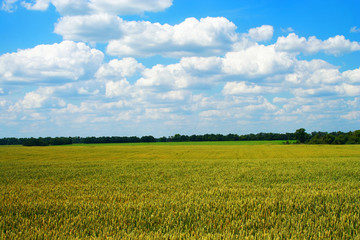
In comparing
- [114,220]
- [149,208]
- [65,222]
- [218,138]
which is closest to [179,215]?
[149,208]

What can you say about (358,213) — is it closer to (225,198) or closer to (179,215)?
(225,198)

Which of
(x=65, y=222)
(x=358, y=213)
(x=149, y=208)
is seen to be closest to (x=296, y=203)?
(x=358, y=213)

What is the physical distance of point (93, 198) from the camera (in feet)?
35.8

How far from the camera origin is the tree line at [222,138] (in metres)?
113

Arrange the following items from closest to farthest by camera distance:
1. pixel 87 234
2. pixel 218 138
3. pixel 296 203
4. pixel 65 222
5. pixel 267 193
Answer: pixel 87 234 → pixel 65 222 → pixel 296 203 → pixel 267 193 → pixel 218 138

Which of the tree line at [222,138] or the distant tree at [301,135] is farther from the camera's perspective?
the distant tree at [301,135]

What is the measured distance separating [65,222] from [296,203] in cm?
721

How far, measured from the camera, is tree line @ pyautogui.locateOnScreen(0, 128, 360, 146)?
11331 cm

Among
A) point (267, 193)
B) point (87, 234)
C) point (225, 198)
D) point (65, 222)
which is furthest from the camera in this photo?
point (267, 193)

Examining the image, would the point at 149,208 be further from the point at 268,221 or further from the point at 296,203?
the point at 296,203

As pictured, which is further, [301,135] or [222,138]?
[222,138]

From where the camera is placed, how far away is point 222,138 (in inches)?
6048

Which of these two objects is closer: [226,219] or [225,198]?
[226,219]

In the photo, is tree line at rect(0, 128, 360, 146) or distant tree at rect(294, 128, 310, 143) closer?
tree line at rect(0, 128, 360, 146)
